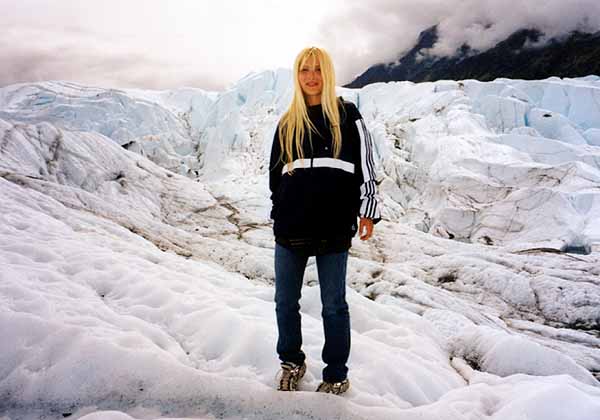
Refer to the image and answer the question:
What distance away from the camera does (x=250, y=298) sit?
15.7ft

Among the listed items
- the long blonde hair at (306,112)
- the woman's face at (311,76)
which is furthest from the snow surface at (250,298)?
the woman's face at (311,76)

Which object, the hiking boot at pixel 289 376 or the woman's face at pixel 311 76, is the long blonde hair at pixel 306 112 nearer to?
the woman's face at pixel 311 76

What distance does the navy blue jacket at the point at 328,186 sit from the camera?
98.4 inches

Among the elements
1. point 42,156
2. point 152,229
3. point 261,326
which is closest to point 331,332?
point 261,326

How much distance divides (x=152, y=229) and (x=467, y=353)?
9.33 meters

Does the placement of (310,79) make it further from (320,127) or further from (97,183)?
(97,183)

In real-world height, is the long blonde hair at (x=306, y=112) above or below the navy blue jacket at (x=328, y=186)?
above

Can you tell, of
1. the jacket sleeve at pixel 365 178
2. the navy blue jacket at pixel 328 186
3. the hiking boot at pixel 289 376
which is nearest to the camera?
the navy blue jacket at pixel 328 186

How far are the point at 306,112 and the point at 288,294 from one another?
1293mm

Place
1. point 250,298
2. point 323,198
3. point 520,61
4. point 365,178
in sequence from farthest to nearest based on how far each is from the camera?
point 520,61, point 250,298, point 365,178, point 323,198

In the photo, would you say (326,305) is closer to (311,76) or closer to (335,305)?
(335,305)

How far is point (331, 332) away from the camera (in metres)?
2.60

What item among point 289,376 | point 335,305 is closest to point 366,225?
point 335,305

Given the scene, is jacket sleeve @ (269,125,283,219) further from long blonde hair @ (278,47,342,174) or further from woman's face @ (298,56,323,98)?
woman's face @ (298,56,323,98)
